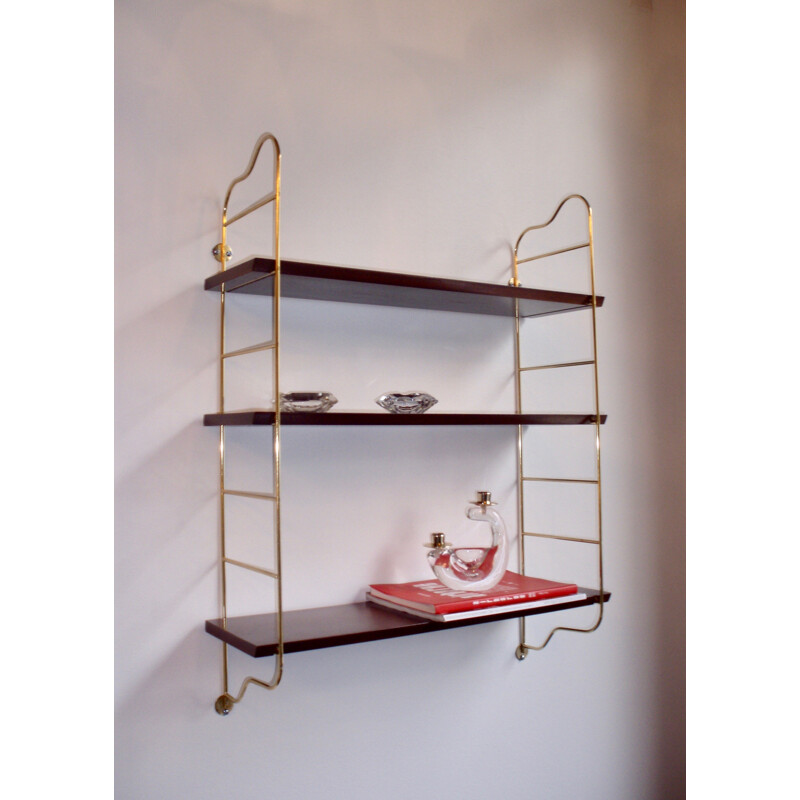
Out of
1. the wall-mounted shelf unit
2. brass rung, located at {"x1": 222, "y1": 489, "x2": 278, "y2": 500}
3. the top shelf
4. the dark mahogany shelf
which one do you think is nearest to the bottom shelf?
the wall-mounted shelf unit

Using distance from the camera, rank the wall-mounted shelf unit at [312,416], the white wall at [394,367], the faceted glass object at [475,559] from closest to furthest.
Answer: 1. the wall-mounted shelf unit at [312,416]
2. the white wall at [394,367]
3. the faceted glass object at [475,559]

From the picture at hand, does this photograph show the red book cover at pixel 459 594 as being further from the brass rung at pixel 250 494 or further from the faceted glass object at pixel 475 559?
the brass rung at pixel 250 494

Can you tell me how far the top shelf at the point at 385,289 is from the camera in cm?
133

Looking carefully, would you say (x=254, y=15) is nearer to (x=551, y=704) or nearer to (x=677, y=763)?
(x=551, y=704)

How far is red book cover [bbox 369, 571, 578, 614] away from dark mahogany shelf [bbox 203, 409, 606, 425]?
0.34m

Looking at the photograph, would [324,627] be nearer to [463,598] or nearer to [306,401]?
[463,598]

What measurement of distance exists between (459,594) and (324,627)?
29 cm

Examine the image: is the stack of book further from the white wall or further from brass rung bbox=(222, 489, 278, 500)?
brass rung bbox=(222, 489, 278, 500)

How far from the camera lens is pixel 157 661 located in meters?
1.37

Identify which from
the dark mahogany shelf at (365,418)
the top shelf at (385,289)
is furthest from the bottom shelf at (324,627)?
the top shelf at (385,289)

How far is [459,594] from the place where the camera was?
152 cm

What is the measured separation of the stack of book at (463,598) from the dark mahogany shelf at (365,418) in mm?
341
